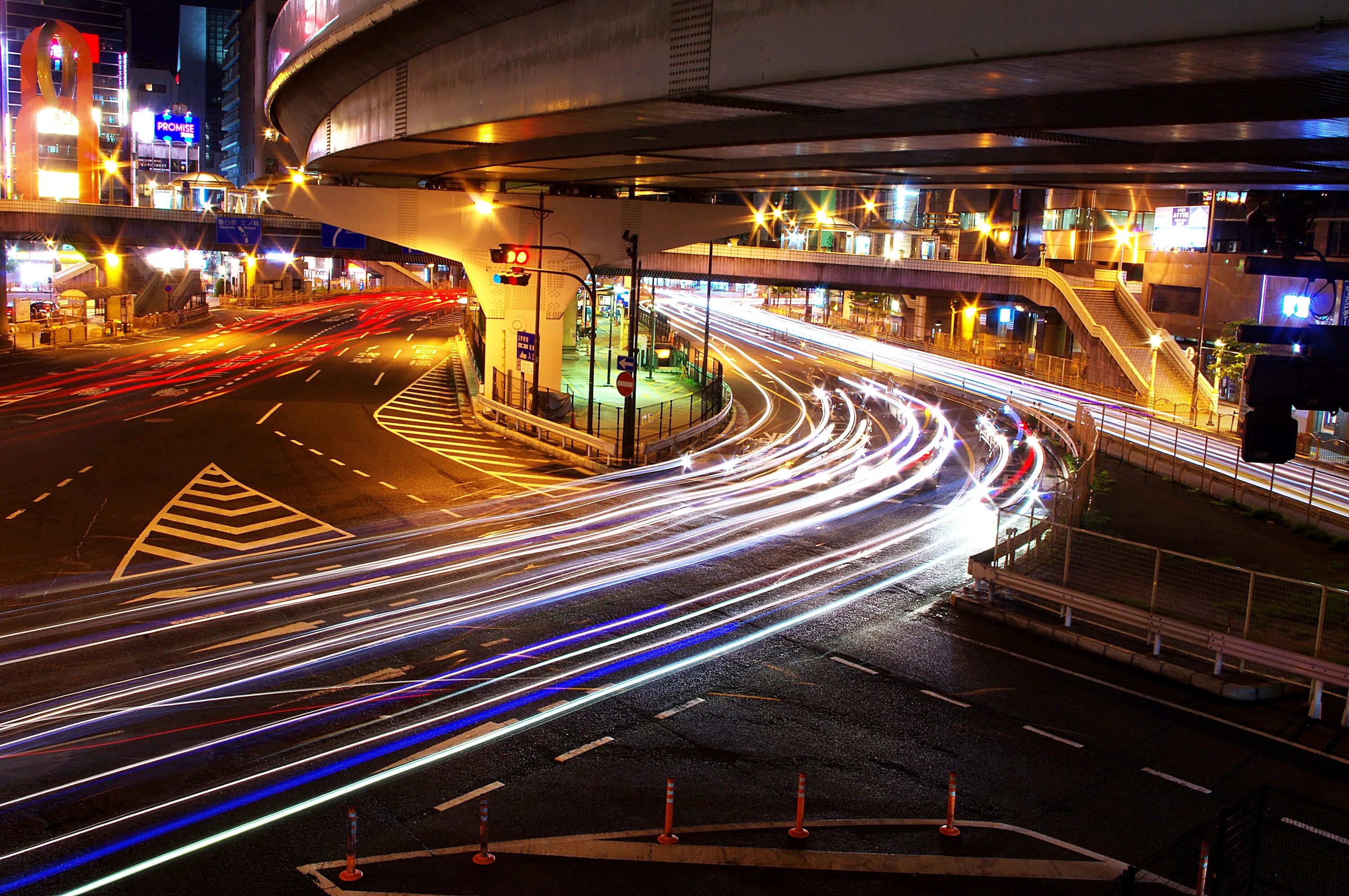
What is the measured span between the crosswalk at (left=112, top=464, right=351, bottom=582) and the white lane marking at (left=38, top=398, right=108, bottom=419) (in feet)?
41.4

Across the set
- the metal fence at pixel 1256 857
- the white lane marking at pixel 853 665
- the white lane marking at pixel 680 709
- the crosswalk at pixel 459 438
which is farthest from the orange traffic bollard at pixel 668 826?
the crosswalk at pixel 459 438

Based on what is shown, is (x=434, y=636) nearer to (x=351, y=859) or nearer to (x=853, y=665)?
(x=853, y=665)

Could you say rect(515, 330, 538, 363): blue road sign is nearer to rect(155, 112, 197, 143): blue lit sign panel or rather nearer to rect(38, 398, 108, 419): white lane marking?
rect(38, 398, 108, 419): white lane marking

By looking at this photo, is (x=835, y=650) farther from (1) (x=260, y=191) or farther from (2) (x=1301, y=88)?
(1) (x=260, y=191)

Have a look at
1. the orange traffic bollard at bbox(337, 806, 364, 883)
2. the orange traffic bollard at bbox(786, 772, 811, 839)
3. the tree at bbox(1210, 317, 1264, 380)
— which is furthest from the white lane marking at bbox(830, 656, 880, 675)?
the tree at bbox(1210, 317, 1264, 380)

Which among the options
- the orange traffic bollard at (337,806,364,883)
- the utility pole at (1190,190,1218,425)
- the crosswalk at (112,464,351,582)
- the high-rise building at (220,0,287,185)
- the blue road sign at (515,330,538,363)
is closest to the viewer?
the orange traffic bollard at (337,806,364,883)

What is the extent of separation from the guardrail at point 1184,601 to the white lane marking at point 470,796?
9.98 meters

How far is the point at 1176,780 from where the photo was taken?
1195cm

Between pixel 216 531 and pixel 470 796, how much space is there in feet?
43.2

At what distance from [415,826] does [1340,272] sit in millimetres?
12879

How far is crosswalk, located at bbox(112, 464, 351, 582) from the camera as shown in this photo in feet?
64.5

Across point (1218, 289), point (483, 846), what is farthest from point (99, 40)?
point (483, 846)

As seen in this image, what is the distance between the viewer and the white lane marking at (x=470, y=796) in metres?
10.5

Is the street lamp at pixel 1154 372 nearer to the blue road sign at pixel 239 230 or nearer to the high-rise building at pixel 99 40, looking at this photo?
the blue road sign at pixel 239 230
